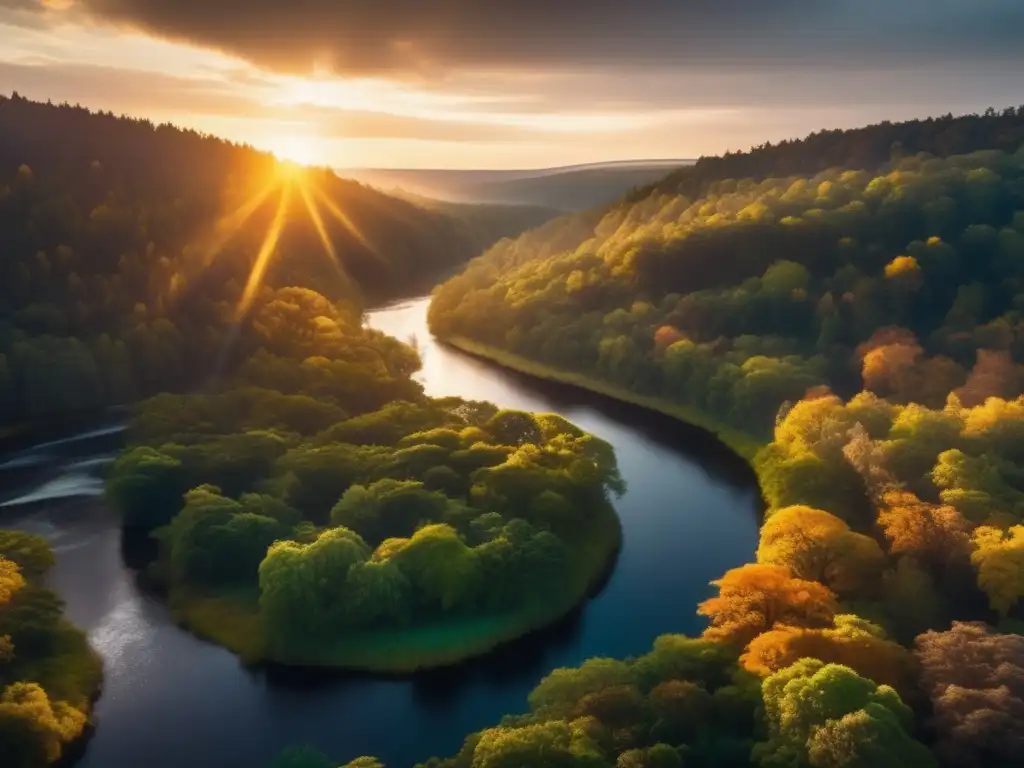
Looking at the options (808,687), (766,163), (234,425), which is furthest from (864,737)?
(766,163)

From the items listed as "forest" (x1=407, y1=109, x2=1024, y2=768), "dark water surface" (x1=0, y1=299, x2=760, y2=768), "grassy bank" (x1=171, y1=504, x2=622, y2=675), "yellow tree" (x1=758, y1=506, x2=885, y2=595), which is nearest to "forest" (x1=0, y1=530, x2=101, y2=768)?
"dark water surface" (x1=0, y1=299, x2=760, y2=768)

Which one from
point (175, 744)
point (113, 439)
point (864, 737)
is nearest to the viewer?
point (864, 737)

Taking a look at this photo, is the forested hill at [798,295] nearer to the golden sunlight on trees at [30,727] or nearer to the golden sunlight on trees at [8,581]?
the golden sunlight on trees at [8,581]

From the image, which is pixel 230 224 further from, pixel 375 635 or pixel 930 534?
pixel 930 534

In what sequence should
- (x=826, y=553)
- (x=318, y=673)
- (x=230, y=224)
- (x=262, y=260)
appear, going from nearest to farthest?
(x=318, y=673) → (x=826, y=553) → (x=262, y=260) → (x=230, y=224)

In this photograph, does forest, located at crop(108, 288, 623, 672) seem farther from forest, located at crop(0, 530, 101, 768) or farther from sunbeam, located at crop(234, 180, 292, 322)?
sunbeam, located at crop(234, 180, 292, 322)

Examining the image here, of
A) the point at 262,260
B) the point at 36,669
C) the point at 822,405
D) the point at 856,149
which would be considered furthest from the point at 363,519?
the point at 856,149

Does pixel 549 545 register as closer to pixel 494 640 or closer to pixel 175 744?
pixel 494 640
